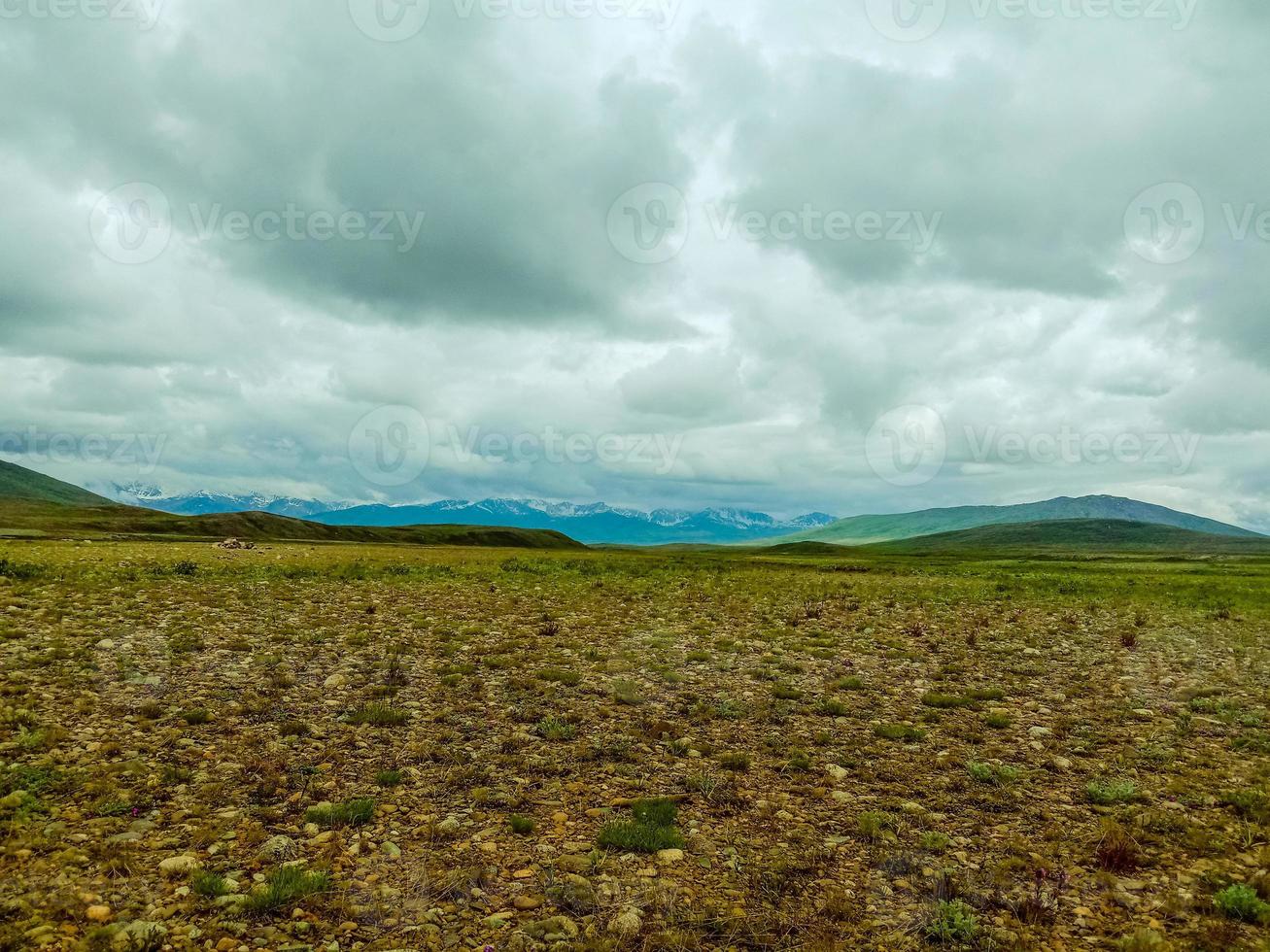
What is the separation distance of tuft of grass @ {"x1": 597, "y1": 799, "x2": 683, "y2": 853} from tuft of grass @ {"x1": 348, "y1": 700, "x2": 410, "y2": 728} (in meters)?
5.73

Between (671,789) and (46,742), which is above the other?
(46,742)

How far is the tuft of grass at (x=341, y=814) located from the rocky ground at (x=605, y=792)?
34mm

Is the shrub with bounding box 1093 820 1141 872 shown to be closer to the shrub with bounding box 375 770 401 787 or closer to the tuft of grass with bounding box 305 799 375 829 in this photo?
the tuft of grass with bounding box 305 799 375 829

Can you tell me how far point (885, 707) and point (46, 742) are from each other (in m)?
16.6

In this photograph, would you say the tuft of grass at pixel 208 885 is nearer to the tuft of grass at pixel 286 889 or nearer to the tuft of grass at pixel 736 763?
the tuft of grass at pixel 286 889

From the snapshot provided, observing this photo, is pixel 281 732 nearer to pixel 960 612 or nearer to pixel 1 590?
pixel 1 590

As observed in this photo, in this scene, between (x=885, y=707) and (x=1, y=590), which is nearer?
(x=885, y=707)

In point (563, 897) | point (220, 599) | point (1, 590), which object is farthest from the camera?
point (220, 599)

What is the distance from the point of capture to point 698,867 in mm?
8258

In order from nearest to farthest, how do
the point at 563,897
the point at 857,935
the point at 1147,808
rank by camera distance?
the point at 857,935, the point at 563,897, the point at 1147,808

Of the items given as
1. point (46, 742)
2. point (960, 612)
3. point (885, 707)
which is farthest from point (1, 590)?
point (960, 612)

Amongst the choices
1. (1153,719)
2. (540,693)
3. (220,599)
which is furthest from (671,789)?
(220,599)

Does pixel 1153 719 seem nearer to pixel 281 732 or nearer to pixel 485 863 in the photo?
pixel 485 863

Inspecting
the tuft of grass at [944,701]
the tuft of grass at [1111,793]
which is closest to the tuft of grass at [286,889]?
the tuft of grass at [1111,793]
